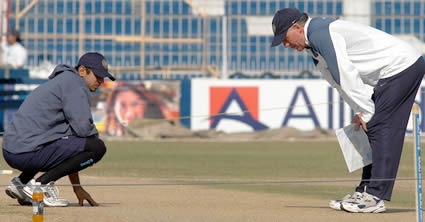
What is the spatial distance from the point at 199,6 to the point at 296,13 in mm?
15728

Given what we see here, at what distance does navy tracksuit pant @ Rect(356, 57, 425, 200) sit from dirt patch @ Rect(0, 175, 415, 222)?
0.30 m

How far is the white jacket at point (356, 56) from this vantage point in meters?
7.07

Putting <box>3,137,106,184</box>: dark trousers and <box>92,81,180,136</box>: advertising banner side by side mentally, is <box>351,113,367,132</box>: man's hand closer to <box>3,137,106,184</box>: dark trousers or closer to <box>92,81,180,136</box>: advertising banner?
<box>3,137,106,184</box>: dark trousers

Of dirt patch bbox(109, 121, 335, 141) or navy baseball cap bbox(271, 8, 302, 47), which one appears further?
dirt patch bbox(109, 121, 335, 141)

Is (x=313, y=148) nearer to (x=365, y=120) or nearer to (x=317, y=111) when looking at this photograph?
(x=317, y=111)

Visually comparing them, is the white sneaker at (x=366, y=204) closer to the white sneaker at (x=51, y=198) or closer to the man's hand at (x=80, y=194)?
the man's hand at (x=80, y=194)

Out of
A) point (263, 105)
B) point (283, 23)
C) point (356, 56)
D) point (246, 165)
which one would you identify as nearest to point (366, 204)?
point (356, 56)

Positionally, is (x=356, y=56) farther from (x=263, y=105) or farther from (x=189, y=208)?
(x=263, y=105)

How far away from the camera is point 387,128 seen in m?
7.25

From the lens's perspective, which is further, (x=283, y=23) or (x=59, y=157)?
(x=283, y=23)

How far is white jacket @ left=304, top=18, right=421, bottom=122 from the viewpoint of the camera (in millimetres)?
7074

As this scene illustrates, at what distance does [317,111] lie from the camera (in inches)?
802

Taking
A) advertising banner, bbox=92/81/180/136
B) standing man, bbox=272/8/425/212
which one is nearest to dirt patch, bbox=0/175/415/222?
standing man, bbox=272/8/425/212

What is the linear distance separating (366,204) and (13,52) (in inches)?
577
